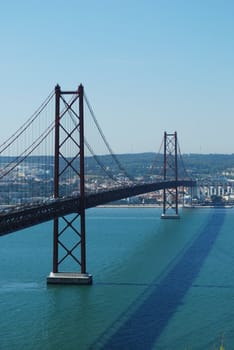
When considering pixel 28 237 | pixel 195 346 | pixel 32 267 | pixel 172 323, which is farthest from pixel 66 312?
pixel 28 237

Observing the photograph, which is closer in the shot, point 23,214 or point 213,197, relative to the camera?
point 23,214

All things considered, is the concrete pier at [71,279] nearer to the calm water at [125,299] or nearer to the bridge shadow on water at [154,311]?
the calm water at [125,299]

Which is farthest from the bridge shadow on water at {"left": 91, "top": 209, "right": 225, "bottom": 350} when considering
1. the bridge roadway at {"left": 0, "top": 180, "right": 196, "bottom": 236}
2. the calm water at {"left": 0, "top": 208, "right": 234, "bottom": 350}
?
the bridge roadway at {"left": 0, "top": 180, "right": 196, "bottom": 236}

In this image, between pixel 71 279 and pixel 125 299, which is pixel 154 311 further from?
pixel 71 279

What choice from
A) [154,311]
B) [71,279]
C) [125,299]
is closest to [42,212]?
[125,299]

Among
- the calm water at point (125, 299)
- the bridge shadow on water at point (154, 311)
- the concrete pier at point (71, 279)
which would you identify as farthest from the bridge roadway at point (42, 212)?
the bridge shadow on water at point (154, 311)

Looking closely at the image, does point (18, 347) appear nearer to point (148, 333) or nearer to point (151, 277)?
point (148, 333)

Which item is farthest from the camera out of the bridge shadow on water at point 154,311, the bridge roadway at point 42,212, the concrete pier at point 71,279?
the concrete pier at point 71,279
